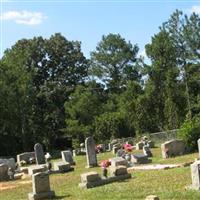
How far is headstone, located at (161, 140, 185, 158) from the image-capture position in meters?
29.6

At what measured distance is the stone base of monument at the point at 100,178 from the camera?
66.0ft

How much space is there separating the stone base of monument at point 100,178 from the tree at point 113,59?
2193 inches

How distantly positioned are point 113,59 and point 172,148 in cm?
5040

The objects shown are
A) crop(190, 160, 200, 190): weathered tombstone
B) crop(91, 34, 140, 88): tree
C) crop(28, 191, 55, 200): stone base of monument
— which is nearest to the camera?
crop(190, 160, 200, 190): weathered tombstone

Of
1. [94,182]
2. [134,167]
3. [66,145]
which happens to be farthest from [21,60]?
[94,182]

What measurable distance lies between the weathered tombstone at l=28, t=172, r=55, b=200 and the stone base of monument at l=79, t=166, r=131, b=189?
Result: 4.76 ft

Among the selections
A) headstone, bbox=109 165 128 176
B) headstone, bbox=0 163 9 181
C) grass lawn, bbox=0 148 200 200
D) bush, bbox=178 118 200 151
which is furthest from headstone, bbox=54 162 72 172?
bush, bbox=178 118 200 151

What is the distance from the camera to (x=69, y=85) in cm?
7762

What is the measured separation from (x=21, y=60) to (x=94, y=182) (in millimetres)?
→ 46366

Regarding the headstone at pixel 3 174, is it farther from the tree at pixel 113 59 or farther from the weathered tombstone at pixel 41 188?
the tree at pixel 113 59

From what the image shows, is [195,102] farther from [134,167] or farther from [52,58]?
[134,167]

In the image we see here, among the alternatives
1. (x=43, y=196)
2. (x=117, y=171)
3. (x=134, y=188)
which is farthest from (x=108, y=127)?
(x=134, y=188)

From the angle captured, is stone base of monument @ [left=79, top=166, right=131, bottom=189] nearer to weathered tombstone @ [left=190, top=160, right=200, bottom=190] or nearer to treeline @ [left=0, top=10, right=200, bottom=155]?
weathered tombstone @ [left=190, top=160, right=200, bottom=190]

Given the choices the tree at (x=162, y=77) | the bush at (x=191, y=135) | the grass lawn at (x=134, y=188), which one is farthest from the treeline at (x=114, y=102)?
the grass lawn at (x=134, y=188)
